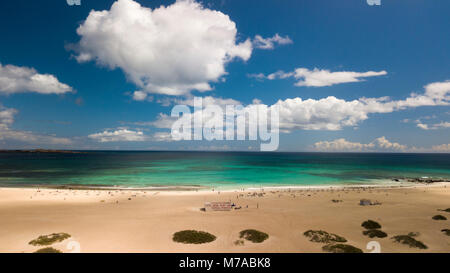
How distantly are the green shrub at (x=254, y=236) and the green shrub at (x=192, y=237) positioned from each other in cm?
280

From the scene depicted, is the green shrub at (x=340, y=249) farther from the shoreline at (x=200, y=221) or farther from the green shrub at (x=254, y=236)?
the green shrub at (x=254, y=236)

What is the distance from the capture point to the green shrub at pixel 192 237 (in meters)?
18.9

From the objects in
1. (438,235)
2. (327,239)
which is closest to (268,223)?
(327,239)

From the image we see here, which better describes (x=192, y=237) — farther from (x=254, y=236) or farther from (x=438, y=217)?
(x=438, y=217)

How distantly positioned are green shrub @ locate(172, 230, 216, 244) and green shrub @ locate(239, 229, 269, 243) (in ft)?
9.20

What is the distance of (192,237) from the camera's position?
19.3 m

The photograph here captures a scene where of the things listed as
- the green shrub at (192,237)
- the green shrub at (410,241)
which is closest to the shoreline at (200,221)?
the green shrub at (410,241)

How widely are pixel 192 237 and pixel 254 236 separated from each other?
18.3 ft

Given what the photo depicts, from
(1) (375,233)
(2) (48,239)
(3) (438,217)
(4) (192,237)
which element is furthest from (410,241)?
(2) (48,239)

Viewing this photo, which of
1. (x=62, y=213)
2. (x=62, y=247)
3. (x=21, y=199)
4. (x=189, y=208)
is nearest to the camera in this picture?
(x=62, y=247)
